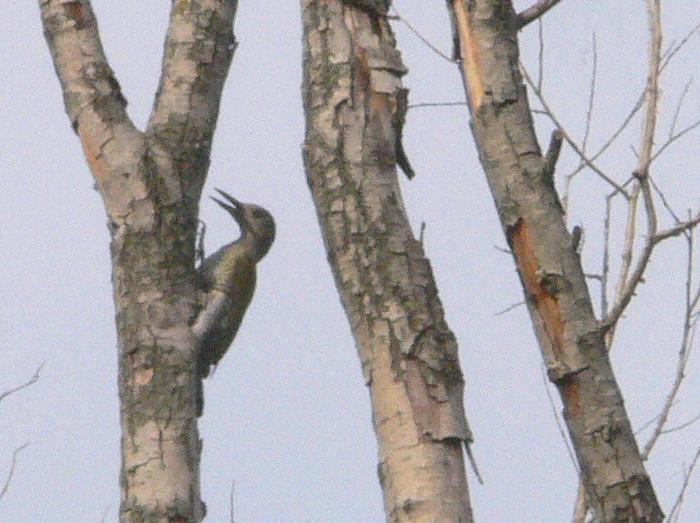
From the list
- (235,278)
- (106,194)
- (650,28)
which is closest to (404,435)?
(106,194)

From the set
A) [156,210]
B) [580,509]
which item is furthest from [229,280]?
[580,509]

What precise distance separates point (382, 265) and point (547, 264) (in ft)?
1.43

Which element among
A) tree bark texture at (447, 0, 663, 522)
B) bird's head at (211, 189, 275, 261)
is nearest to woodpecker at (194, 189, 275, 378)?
bird's head at (211, 189, 275, 261)

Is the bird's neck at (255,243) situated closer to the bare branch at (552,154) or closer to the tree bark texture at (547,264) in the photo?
the tree bark texture at (547,264)

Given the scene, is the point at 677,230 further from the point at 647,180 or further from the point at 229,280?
the point at 229,280

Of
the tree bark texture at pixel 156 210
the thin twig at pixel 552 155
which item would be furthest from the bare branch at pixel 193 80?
the thin twig at pixel 552 155

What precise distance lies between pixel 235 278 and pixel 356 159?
5.86ft

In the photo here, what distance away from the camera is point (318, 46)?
12.8 ft

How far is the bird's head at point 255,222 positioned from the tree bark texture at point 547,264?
2.51 metres

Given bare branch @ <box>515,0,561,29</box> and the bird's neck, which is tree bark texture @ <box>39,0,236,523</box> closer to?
bare branch @ <box>515,0,561,29</box>

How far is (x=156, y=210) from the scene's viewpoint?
402cm

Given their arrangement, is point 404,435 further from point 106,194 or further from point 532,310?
point 106,194

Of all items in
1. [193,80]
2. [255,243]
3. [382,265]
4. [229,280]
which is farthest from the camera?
[255,243]

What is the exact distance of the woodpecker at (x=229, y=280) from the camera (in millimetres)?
4336
